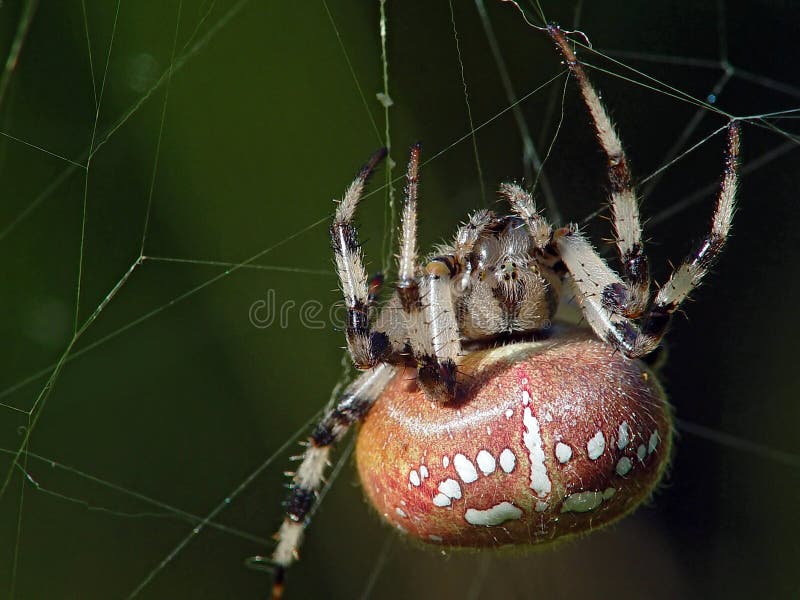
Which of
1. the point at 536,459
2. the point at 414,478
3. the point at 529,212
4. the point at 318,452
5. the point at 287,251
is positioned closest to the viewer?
the point at 536,459

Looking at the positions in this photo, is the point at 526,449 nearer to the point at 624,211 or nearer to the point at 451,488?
the point at 451,488

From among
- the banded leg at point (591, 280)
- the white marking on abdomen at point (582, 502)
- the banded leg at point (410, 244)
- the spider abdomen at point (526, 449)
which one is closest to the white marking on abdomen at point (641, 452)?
the spider abdomen at point (526, 449)

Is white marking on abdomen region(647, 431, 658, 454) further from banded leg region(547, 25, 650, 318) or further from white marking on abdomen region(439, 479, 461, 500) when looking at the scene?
white marking on abdomen region(439, 479, 461, 500)

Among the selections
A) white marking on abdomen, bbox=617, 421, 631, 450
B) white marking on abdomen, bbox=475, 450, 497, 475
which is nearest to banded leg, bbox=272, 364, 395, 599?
white marking on abdomen, bbox=475, 450, 497, 475

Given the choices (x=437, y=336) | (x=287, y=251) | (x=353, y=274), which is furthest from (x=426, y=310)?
(x=287, y=251)

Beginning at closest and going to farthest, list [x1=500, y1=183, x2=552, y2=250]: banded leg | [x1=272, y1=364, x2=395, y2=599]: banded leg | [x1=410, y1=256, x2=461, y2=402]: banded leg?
1. [x1=410, y1=256, x2=461, y2=402]: banded leg
2. [x1=500, y1=183, x2=552, y2=250]: banded leg
3. [x1=272, y1=364, x2=395, y2=599]: banded leg

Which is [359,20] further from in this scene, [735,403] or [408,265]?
[735,403]

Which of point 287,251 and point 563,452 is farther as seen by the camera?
point 287,251
